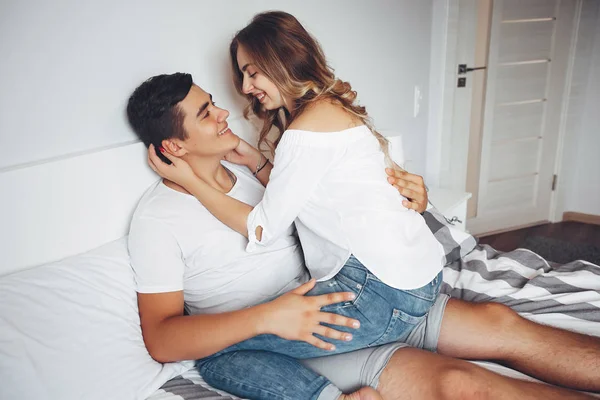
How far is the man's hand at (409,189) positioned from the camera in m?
1.16

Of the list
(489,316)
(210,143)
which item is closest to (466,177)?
(489,316)

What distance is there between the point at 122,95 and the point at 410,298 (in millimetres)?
890

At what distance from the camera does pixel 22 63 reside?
40.5 inches

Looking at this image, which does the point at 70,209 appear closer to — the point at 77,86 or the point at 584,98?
the point at 77,86

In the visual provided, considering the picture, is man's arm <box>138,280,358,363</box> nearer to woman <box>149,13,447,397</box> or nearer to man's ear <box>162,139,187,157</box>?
woman <box>149,13,447,397</box>

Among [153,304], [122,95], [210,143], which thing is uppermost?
[122,95]

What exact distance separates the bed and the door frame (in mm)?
1557

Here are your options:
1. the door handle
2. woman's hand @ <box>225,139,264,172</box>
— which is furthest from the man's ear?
the door handle

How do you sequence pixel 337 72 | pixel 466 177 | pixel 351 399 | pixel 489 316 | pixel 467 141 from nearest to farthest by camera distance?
pixel 351 399 → pixel 489 316 → pixel 337 72 → pixel 467 141 → pixel 466 177

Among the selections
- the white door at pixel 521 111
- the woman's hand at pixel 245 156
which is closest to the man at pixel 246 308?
the woman's hand at pixel 245 156

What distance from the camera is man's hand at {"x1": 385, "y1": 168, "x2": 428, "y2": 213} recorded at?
116 cm

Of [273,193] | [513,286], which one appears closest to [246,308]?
[273,193]

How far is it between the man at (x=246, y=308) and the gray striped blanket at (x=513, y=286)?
0.31ft

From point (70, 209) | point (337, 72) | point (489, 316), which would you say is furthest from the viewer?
point (337, 72)
